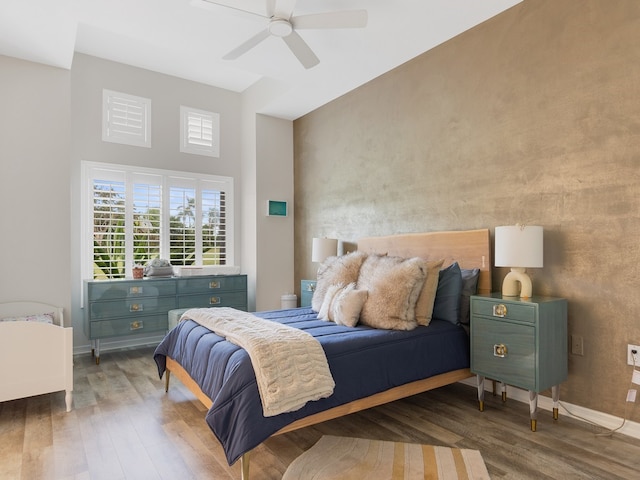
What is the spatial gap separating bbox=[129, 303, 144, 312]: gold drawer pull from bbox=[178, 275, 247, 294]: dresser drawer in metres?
0.44

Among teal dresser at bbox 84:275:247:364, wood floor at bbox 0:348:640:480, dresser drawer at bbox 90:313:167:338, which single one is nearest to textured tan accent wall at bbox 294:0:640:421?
wood floor at bbox 0:348:640:480

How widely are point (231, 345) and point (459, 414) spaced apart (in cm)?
163

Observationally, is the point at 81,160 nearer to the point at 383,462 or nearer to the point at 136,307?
the point at 136,307

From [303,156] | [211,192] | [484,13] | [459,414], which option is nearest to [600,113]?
[484,13]

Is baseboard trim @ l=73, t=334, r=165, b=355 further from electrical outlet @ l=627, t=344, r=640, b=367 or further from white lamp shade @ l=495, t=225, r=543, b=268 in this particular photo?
electrical outlet @ l=627, t=344, r=640, b=367

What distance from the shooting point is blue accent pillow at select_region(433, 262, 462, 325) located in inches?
118

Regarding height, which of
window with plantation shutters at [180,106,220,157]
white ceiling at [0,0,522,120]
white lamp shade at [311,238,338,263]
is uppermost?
white ceiling at [0,0,522,120]

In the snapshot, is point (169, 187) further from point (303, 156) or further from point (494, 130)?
point (494, 130)

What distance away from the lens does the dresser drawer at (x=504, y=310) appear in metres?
2.45

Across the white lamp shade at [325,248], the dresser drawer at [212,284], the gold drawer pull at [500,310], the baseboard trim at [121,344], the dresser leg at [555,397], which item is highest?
the white lamp shade at [325,248]

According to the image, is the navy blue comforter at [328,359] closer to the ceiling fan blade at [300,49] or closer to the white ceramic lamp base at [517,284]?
the white ceramic lamp base at [517,284]

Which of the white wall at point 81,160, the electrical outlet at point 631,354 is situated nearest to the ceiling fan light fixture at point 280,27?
the white wall at point 81,160

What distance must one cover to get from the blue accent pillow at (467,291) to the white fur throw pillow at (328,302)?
939 mm

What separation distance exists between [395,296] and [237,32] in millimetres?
2531
